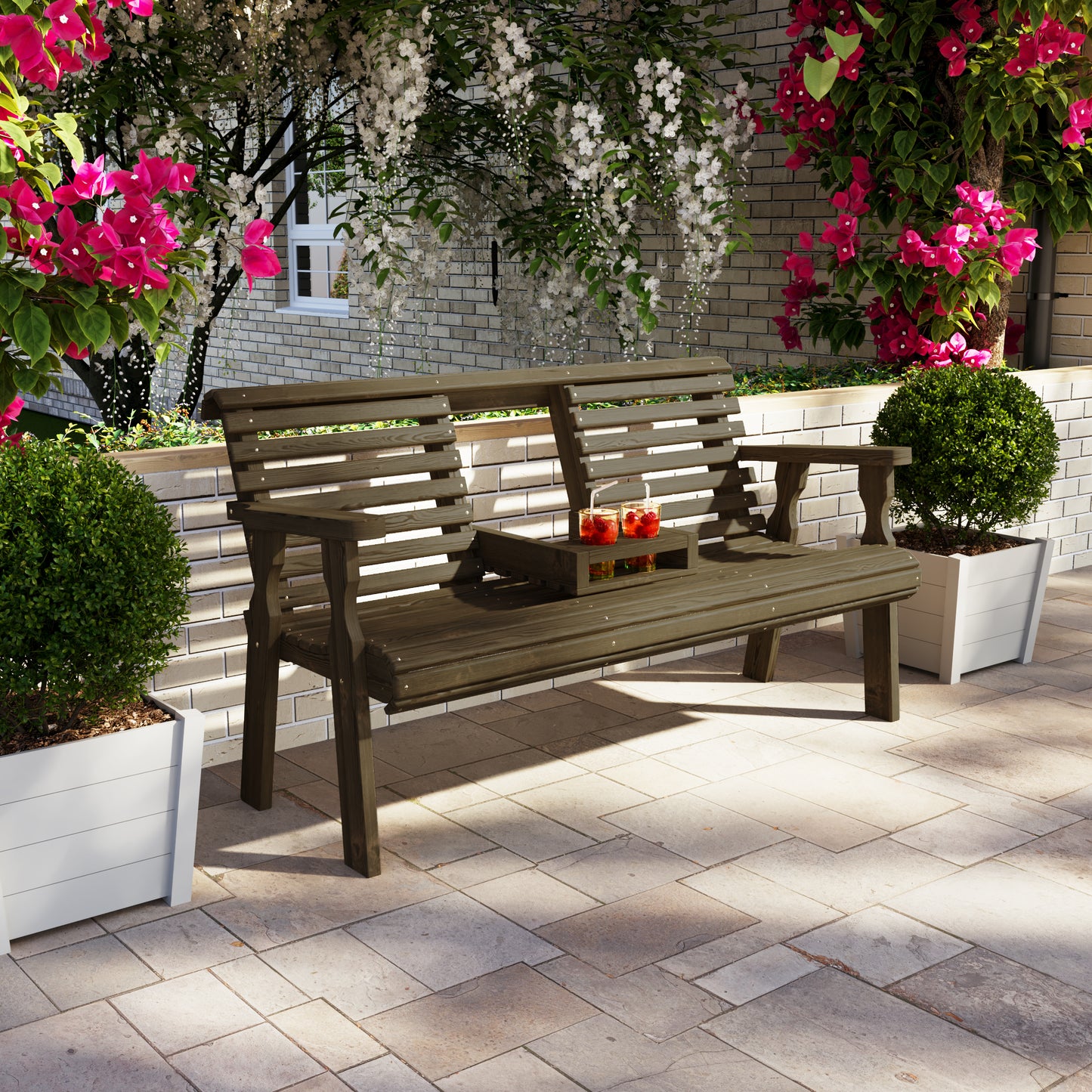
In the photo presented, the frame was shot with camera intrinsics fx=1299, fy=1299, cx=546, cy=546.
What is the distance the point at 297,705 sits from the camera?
3.34 metres

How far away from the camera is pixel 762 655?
3.88m

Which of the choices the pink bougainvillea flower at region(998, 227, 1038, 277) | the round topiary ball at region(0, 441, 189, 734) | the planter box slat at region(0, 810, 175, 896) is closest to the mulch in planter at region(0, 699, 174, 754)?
the round topiary ball at region(0, 441, 189, 734)

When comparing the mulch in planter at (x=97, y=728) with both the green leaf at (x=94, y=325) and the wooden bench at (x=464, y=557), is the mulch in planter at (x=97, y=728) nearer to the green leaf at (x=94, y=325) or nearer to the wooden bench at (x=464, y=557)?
the wooden bench at (x=464, y=557)

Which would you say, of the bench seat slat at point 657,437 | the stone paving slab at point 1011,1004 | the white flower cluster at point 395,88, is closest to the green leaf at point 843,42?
the white flower cluster at point 395,88

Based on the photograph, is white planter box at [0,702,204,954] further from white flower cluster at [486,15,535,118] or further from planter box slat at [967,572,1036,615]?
white flower cluster at [486,15,535,118]

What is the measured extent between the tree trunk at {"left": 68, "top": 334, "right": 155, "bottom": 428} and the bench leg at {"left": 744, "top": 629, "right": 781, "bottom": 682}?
295cm

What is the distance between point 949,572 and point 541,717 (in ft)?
4.27

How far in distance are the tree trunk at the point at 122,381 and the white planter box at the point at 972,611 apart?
10.2 ft

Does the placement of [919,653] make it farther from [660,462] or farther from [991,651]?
[660,462]

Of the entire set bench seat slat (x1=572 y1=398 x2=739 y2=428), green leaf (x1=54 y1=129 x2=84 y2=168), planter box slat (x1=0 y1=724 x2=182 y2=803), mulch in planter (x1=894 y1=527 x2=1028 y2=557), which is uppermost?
green leaf (x1=54 y1=129 x2=84 y2=168)

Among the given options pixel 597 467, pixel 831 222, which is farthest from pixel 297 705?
pixel 831 222

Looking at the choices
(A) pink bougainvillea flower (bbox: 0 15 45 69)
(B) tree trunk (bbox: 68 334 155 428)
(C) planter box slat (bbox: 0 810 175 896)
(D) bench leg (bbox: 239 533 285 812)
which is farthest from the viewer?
(B) tree trunk (bbox: 68 334 155 428)

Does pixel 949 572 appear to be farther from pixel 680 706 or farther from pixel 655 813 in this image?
pixel 655 813

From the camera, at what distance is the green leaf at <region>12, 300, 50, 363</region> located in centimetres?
215
